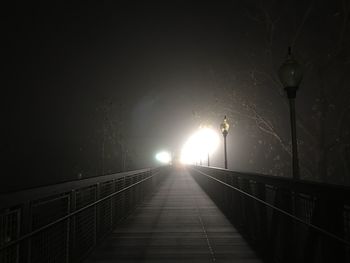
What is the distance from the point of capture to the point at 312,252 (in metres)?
4.00

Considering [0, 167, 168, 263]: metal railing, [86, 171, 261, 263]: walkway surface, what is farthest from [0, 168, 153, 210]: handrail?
[86, 171, 261, 263]: walkway surface

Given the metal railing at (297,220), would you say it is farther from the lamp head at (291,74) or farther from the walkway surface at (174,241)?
the lamp head at (291,74)

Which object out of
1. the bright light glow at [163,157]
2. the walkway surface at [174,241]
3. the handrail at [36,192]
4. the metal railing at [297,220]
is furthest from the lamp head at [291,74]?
the bright light glow at [163,157]

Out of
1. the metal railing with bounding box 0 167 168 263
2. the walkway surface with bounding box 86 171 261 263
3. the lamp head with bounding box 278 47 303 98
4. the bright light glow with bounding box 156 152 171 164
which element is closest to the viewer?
the metal railing with bounding box 0 167 168 263

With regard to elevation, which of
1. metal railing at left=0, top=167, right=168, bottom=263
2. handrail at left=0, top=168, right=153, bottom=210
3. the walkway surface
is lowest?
the walkway surface

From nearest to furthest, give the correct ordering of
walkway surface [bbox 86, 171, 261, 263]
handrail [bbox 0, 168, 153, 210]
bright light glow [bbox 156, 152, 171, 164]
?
handrail [bbox 0, 168, 153, 210] → walkway surface [bbox 86, 171, 261, 263] → bright light glow [bbox 156, 152, 171, 164]

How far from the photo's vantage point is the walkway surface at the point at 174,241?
6.04 m

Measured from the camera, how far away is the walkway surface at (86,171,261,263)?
604cm

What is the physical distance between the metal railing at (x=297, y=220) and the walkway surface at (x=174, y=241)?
1.66 ft

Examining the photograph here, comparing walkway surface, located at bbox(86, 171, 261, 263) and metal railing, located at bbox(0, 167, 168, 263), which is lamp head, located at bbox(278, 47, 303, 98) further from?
metal railing, located at bbox(0, 167, 168, 263)

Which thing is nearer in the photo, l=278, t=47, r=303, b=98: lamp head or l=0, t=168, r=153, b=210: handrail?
l=0, t=168, r=153, b=210: handrail

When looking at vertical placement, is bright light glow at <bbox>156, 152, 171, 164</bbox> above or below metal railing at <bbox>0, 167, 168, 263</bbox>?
above

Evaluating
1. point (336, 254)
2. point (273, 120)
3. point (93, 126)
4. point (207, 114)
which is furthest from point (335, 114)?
point (93, 126)

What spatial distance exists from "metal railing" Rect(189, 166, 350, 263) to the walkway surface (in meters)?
0.51
